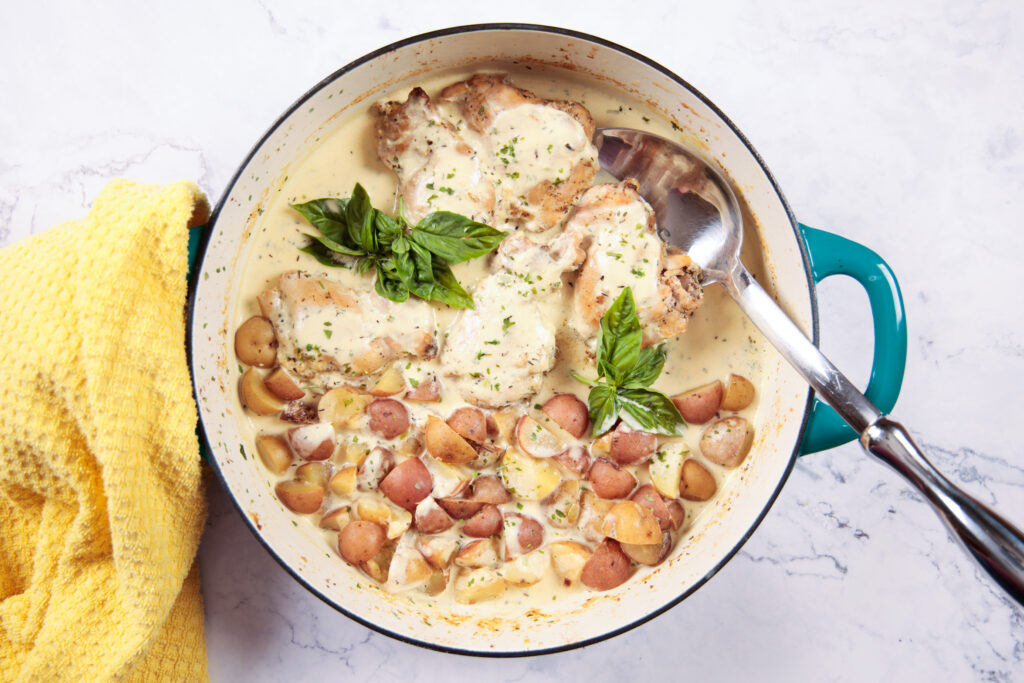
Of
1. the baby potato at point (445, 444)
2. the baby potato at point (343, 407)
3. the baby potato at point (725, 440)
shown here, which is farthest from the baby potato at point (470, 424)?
the baby potato at point (725, 440)

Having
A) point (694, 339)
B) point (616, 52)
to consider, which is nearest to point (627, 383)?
point (694, 339)

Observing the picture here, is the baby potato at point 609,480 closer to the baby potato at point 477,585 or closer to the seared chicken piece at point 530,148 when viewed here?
the baby potato at point 477,585

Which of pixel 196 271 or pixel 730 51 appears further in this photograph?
pixel 730 51

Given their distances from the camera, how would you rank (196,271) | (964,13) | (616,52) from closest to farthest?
1. (196,271)
2. (616,52)
3. (964,13)

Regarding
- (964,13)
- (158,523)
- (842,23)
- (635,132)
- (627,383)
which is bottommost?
(158,523)

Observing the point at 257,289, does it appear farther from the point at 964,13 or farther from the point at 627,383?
the point at 964,13

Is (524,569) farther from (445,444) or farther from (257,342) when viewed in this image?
(257,342)

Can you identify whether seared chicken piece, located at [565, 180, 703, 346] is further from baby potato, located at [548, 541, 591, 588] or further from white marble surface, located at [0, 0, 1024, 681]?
baby potato, located at [548, 541, 591, 588]

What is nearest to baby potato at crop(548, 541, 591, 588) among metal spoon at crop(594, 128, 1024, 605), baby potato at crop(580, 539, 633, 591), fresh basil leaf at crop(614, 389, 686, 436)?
baby potato at crop(580, 539, 633, 591)
